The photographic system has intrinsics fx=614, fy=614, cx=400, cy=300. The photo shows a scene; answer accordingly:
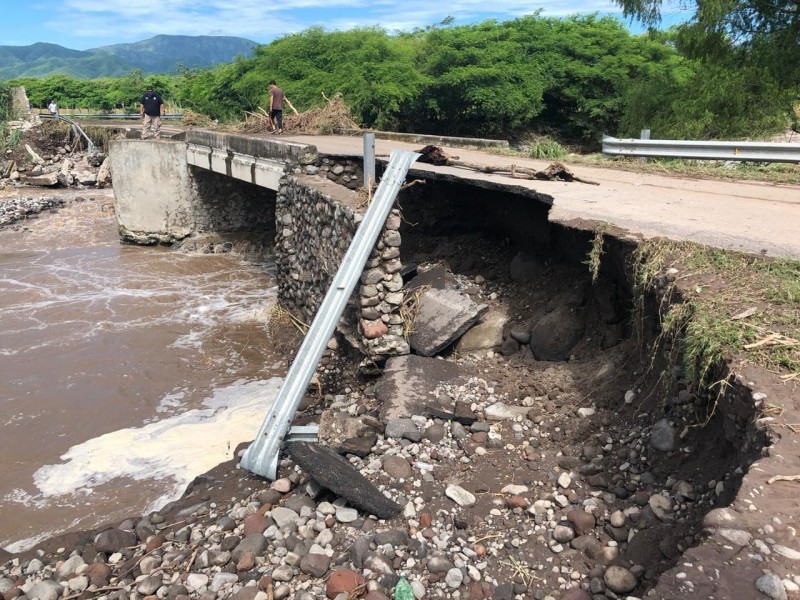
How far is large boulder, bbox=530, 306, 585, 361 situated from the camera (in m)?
6.11

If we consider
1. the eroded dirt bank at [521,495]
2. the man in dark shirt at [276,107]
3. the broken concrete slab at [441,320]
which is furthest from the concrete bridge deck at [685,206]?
the man in dark shirt at [276,107]

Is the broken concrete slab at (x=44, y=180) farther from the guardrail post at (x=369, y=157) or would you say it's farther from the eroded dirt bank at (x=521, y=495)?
the eroded dirt bank at (x=521, y=495)

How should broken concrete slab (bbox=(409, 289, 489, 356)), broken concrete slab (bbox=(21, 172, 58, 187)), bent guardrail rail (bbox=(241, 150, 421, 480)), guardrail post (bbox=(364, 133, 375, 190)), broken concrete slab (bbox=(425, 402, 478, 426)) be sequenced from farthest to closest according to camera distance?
broken concrete slab (bbox=(21, 172, 58, 187)) → guardrail post (bbox=(364, 133, 375, 190)) → broken concrete slab (bbox=(409, 289, 489, 356)) → bent guardrail rail (bbox=(241, 150, 421, 480)) → broken concrete slab (bbox=(425, 402, 478, 426))

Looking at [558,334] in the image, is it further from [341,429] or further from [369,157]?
[369,157]

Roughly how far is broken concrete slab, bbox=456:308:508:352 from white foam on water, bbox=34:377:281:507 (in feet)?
8.58

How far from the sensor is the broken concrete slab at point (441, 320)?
6.52 m

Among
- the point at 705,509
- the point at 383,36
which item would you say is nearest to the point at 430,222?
the point at 705,509

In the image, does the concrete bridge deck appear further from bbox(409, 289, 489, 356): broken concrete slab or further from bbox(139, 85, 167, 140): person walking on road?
bbox(139, 85, 167, 140): person walking on road

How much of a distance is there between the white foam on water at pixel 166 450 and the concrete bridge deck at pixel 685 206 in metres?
4.12

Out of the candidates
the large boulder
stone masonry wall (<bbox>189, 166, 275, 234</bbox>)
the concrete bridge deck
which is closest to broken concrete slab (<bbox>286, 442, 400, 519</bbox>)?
the large boulder

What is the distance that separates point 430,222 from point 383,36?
793 inches

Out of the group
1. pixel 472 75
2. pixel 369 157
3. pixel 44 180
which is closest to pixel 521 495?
pixel 369 157

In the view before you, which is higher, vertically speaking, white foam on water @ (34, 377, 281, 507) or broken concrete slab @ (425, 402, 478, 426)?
broken concrete slab @ (425, 402, 478, 426)

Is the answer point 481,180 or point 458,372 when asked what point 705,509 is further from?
point 481,180
